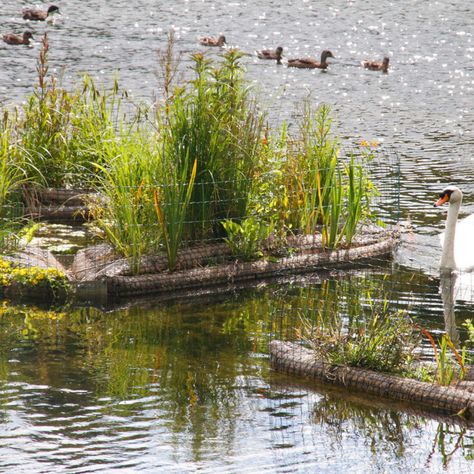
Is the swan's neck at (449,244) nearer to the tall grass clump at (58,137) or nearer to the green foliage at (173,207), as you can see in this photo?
the green foliage at (173,207)

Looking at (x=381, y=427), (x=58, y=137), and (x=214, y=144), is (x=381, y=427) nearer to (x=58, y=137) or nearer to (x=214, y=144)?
(x=214, y=144)

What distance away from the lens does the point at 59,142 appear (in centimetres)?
1532

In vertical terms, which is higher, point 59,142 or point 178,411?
point 59,142

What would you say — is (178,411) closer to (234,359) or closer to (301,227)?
(234,359)

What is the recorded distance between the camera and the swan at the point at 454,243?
1307 centimetres

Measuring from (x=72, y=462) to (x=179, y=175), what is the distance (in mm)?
5486

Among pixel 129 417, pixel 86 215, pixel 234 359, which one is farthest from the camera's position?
pixel 86 215

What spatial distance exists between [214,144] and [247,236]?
114 centimetres

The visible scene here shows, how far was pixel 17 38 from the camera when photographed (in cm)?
3422

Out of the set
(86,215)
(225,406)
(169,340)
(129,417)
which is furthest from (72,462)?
(86,215)

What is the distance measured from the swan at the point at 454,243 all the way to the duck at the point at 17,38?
904 inches

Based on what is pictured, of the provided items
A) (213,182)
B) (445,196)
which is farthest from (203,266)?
(445,196)

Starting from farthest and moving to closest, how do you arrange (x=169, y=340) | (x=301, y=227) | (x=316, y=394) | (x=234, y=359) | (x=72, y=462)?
(x=301, y=227)
(x=169, y=340)
(x=234, y=359)
(x=316, y=394)
(x=72, y=462)

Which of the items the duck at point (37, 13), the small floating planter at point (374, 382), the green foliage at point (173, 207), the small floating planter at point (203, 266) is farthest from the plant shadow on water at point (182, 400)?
the duck at point (37, 13)
